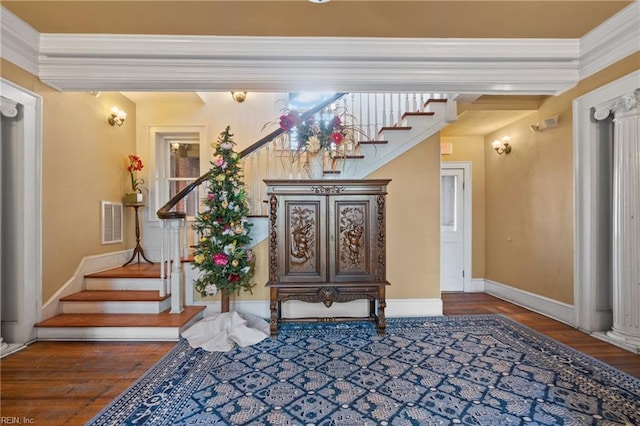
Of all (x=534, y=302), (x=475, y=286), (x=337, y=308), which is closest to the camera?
(x=337, y=308)

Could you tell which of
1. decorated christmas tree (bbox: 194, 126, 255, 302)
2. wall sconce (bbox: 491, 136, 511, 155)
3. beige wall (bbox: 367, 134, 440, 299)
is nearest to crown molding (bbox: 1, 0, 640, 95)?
decorated christmas tree (bbox: 194, 126, 255, 302)

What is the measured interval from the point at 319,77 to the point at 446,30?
1168 mm

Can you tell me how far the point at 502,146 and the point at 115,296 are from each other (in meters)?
5.69

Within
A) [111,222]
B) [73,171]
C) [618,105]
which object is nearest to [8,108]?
[73,171]

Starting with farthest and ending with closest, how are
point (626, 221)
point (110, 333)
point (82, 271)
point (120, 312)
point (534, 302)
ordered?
point (534, 302) < point (82, 271) < point (120, 312) < point (110, 333) < point (626, 221)

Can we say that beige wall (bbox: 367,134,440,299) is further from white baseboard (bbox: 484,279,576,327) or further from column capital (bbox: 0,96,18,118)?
column capital (bbox: 0,96,18,118)

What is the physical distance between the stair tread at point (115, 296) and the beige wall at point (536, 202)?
15.5ft

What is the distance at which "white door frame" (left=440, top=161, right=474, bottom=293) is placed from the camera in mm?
5109

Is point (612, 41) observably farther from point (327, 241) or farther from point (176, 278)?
point (176, 278)

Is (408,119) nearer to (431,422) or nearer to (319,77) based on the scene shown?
(319,77)

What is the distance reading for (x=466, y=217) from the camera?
5125mm

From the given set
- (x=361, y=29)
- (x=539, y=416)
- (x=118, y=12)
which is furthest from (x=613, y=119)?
(x=118, y=12)

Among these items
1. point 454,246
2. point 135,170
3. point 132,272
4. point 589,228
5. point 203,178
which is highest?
point 135,170

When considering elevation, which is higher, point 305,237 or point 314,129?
point 314,129
